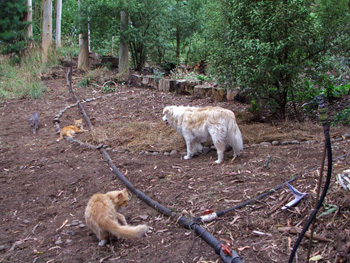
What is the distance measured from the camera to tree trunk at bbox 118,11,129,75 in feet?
46.7

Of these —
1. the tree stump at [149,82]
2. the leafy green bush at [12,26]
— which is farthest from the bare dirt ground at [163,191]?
the leafy green bush at [12,26]

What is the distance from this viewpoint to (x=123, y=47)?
15.0 metres

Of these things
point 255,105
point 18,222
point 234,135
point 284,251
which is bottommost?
point 18,222

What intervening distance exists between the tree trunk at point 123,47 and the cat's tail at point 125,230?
11.8 meters

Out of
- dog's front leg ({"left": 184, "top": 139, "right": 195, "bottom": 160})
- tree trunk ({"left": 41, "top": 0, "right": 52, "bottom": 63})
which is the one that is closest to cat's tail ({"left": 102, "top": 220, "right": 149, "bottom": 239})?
dog's front leg ({"left": 184, "top": 139, "right": 195, "bottom": 160})

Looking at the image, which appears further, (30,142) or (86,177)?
(30,142)

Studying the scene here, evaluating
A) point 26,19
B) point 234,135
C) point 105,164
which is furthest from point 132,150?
point 26,19

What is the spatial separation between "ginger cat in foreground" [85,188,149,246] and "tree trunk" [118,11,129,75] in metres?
11.4

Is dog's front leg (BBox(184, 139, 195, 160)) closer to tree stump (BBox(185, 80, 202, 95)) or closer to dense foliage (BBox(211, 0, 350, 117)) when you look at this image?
dense foliage (BBox(211, 0, 350, 117))

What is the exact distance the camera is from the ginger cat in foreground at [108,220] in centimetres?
337

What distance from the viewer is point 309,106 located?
783 cm

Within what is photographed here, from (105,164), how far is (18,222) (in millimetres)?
2013

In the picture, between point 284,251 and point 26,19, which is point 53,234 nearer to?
point 284,251

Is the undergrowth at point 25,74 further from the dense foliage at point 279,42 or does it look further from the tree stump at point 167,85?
the dense foliage at point 279,42
